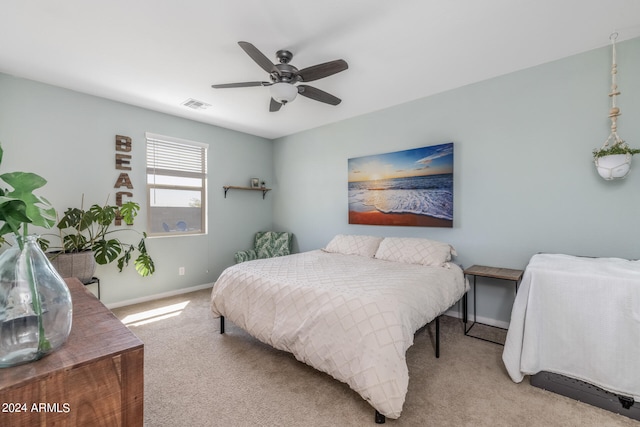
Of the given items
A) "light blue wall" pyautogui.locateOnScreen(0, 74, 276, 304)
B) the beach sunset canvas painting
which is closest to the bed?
the beach sunset canvas painting

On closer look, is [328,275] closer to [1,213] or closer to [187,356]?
[187,356]

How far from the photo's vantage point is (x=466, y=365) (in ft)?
7.25

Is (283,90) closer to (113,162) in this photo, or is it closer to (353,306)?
(353,306)

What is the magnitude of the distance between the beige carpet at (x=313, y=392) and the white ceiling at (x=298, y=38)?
2548 mm

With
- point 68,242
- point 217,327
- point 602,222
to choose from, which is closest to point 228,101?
point 68,242

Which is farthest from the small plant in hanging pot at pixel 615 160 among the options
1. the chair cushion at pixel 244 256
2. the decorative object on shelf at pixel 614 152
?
the chair cushion at pixel 244 256

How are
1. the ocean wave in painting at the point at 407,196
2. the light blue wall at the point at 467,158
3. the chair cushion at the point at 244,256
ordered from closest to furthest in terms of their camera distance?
the light blue wall at the point at 467,158
the ocean wave in painting at the point at 407,196
the chair cushion at the point at 244,256

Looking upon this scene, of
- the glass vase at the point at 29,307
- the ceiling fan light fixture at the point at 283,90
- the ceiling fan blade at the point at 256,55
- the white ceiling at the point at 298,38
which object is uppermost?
the white ceiling at the point at 298,38

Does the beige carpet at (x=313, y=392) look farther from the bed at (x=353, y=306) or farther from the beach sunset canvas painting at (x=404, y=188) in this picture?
the beach sunset canvas painting at (x=404, y=188)

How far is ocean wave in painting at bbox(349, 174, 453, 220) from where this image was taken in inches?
125

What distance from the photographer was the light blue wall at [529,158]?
7.56ft

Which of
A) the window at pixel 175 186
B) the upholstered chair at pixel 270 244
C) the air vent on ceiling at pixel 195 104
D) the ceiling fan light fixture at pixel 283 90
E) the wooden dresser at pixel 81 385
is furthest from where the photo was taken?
the upholstered chair at pixel 270 244

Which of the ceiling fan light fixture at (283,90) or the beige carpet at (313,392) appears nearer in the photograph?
the beige carpet at (313,392)

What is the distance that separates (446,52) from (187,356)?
3367 mm
